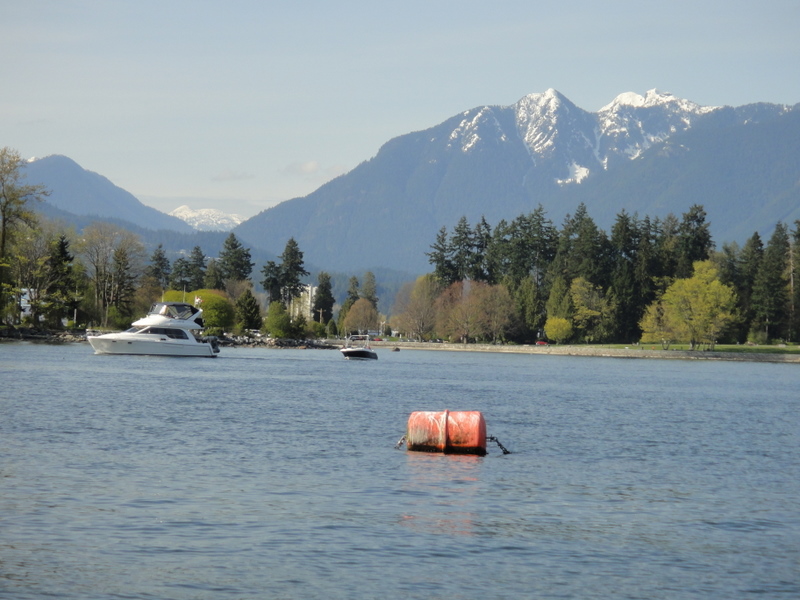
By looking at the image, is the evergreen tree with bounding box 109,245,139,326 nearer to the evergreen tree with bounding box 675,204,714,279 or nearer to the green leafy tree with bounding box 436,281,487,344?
the green leafy tree with bounding box 436,281,487,344

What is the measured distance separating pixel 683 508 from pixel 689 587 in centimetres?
682

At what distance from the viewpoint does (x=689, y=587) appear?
1487cm

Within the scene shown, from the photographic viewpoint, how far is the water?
14.8 metres

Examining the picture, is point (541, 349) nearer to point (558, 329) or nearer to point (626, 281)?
point (558, 329)

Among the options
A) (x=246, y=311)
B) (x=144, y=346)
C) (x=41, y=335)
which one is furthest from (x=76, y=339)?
(x=246, y=311)

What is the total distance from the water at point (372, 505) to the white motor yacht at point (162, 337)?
45571 mm

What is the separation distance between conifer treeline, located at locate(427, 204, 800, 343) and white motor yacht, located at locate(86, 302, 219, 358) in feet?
206

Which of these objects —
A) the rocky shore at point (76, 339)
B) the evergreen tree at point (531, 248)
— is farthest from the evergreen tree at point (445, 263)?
the rocky shore at point (76, 339)

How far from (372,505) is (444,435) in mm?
8462

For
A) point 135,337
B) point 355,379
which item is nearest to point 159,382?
point 355,379

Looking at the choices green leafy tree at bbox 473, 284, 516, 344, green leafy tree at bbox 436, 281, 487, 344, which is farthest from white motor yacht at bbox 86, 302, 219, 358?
green leafy tree at bbox 436, 281, 487, 344

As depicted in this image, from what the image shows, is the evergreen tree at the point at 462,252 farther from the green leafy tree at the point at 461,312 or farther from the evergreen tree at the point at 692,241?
the evergreen tree at the point at 692,241

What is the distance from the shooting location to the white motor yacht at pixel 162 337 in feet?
292

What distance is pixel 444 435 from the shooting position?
28500 millimetres
